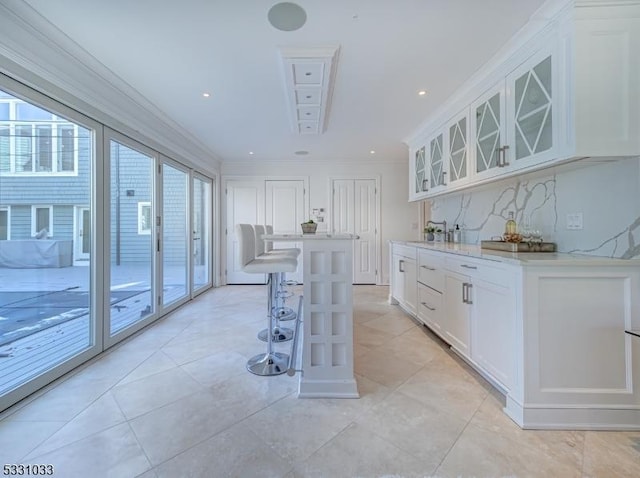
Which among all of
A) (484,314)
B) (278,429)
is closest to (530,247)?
(484,314)

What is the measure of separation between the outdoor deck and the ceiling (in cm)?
166

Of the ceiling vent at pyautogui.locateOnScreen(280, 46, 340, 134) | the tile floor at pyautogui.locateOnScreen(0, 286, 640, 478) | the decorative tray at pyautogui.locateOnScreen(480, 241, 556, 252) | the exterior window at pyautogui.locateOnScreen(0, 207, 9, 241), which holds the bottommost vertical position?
the tile floor at pyautogui.locateOnScreen(0, 286, 640, 478)

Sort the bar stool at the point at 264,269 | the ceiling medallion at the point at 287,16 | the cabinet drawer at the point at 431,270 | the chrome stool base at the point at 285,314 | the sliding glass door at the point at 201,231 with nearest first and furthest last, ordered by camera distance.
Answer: the ceiling medallion at the point at 287,16, the bar stool at the point at 264,269, the cabinet drawer at the point at 431,270, the chrome stool base at the point at 285,314, the sliding glass door at the point at 201,231

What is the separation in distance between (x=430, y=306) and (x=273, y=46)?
260 centimetres

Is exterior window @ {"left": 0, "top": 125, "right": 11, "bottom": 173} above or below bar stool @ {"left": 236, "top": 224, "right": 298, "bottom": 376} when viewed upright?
above

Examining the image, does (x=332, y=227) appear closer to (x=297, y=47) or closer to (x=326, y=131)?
(x=326, y=131)

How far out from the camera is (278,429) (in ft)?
4.98

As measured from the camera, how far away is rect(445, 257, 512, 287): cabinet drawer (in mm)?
1688

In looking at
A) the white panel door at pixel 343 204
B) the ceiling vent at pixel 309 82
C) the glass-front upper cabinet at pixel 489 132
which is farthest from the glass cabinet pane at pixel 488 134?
the white panel door at pixel 343 204

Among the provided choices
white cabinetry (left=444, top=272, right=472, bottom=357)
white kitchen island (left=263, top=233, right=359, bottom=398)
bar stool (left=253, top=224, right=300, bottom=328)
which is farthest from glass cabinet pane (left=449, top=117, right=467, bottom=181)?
bar stool (left=253, top=224, right=300, bottom=328)

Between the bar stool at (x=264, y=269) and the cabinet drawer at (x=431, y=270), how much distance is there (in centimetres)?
134

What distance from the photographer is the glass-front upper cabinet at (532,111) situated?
5.66 ft

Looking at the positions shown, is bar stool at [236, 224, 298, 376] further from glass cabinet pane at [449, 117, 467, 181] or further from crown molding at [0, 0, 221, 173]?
glass cabinet pane at [449, 117, 467, 181]

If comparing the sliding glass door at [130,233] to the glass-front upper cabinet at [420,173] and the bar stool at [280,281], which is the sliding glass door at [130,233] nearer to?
the bar stool at [280,281]
